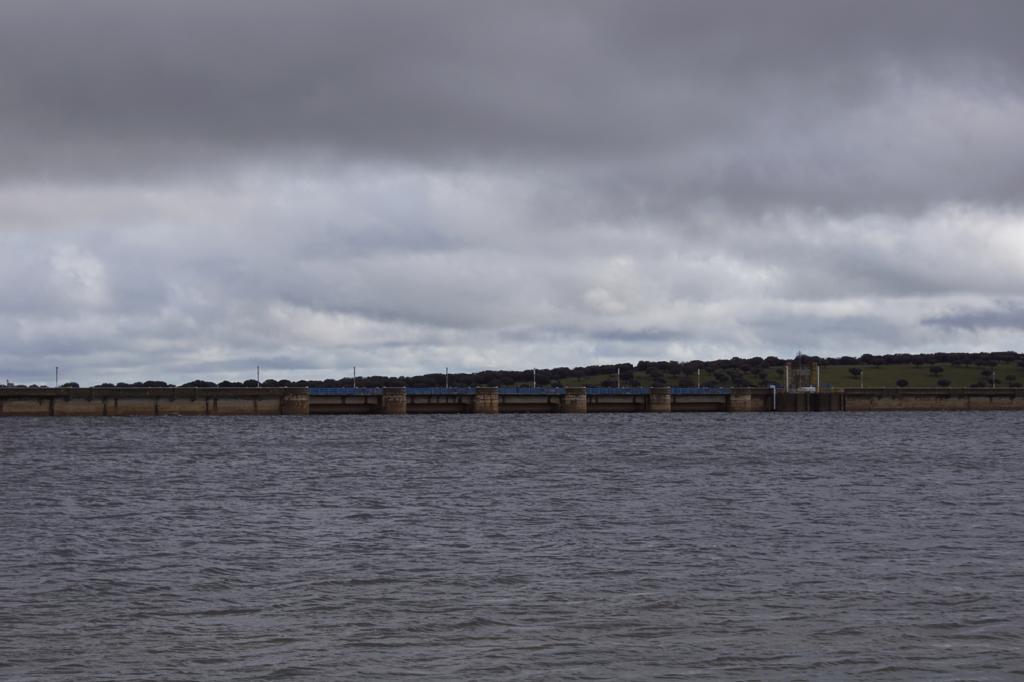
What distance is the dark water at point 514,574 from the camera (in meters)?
23.7

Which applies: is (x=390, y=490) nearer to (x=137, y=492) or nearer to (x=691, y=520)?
(x=137, y=492)

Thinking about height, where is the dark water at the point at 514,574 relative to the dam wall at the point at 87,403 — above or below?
below

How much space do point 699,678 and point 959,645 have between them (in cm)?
650

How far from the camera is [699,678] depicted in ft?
72.4

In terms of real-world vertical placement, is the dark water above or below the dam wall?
below

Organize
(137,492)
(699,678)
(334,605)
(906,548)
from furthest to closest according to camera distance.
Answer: (137,492)
(906,548)
(334,605)
(699,678)

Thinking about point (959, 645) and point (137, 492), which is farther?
point (137, 492)

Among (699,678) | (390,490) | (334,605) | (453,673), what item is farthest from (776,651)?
(390,490)

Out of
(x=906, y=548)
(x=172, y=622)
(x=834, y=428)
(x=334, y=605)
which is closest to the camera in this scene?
(x=172, y=622)

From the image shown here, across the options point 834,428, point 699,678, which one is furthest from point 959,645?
point 834,428

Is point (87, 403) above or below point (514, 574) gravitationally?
above

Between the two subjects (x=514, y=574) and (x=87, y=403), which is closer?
(x=514, y=574)

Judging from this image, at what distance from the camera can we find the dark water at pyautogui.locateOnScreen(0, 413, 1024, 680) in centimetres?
2373

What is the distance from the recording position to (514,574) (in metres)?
33.7
